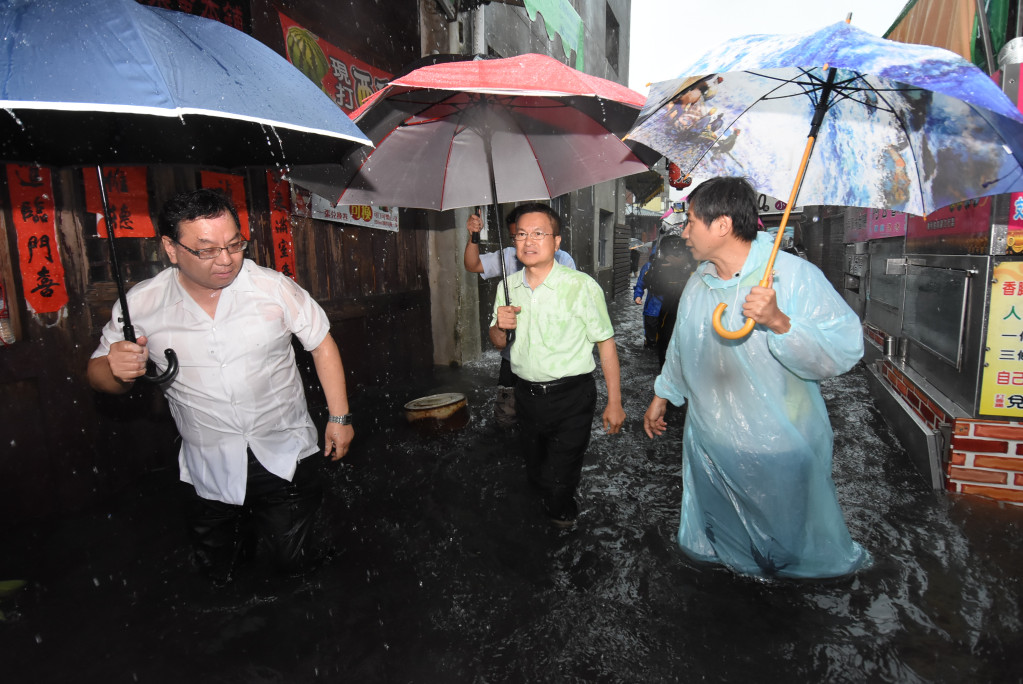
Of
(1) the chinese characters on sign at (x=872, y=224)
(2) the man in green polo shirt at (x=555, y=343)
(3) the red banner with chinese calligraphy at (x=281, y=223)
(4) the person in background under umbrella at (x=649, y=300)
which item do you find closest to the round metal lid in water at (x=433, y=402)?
(2) the man in green polo shirt at (x=555, y=343)

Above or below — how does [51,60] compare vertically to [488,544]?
above

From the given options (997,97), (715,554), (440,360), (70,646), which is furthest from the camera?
(440,360)

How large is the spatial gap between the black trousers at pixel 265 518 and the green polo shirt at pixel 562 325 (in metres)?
1.37

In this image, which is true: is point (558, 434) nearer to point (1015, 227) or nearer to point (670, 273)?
point (1015, 227)

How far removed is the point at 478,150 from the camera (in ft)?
13.0

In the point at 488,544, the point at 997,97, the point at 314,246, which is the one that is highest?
the point at 997,97

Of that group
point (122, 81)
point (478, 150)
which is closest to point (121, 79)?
point (122, 81)

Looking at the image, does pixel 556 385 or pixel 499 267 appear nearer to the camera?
pixel 556 385

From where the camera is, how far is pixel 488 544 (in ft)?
11.2

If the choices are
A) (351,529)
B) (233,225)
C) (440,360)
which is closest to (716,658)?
(351,529)

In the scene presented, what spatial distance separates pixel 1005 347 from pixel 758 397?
86.3 inches

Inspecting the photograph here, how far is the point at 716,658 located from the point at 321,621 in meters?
1.86

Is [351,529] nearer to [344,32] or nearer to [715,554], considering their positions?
[715,554]

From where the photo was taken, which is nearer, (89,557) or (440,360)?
(89,557)
